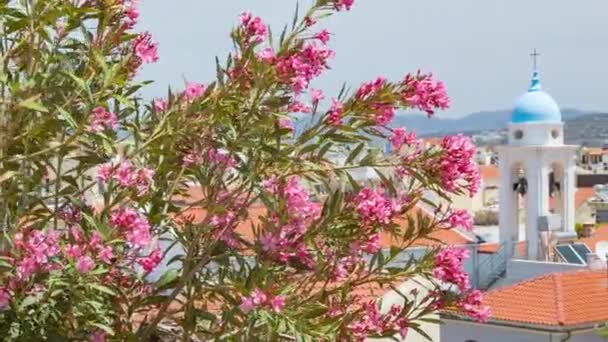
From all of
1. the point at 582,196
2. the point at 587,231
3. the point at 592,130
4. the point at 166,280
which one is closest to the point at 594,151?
the point at 592,130

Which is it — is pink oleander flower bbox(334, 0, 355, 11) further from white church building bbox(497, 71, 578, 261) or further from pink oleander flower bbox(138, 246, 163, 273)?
white church building bbox(497, 71, 578, 261)

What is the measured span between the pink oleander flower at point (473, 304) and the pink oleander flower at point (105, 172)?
3.92 feet

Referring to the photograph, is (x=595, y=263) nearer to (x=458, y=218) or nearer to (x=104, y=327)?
(x=458, y=218)

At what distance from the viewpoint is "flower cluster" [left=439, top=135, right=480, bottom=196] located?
403 centimetres

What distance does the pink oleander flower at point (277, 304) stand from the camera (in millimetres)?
3617

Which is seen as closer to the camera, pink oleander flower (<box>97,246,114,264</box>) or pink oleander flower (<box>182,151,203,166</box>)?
pink oleander flower (<box>97,246,114,264</box>)

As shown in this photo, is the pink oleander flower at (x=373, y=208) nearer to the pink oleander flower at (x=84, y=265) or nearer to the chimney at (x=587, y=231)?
the pink oleander flower at (x=84, y=265)

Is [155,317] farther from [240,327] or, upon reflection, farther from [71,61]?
[71,61]

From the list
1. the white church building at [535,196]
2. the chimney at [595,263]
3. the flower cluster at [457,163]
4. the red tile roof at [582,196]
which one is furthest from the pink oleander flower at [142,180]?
the red tile roof at [582,196]

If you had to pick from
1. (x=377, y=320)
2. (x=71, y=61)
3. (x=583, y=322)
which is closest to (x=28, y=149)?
(x=71, y=61)

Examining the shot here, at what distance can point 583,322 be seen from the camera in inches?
779

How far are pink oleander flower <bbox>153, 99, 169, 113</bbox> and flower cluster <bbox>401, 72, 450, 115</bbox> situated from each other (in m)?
0.77

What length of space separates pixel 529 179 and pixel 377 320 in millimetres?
26118

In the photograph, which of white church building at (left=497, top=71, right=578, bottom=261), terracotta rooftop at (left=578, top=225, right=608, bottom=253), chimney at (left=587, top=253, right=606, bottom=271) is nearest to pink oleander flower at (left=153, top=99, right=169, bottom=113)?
chimney at (left=587, top=253, right=606, bottom=271)
